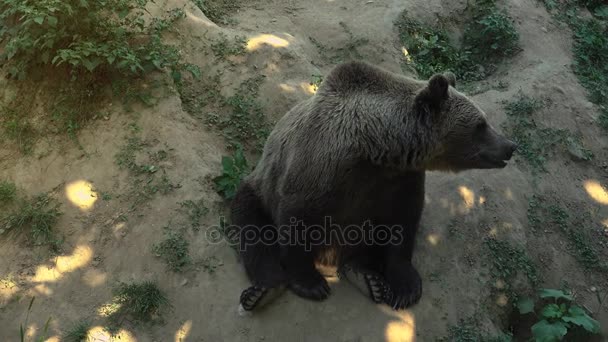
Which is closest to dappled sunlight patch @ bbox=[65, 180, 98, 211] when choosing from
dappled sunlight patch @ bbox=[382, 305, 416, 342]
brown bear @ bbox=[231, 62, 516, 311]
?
brown bear @ bbox=[231, 62, 516, 311]

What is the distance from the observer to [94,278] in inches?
186

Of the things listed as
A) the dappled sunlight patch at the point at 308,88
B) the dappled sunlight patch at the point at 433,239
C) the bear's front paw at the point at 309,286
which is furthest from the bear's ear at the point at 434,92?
the dappled sunlight patch at the point at 308,88

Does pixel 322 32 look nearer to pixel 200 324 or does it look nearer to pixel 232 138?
pixel 232 138

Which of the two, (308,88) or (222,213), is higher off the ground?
(308,88)

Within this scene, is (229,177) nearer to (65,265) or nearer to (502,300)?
(65,265)

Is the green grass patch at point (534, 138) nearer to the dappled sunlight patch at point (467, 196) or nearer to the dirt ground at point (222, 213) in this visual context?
the dirt ground at point (222, 213)

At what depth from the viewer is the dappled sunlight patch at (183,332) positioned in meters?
4.40

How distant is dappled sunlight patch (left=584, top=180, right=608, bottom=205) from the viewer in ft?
19.4

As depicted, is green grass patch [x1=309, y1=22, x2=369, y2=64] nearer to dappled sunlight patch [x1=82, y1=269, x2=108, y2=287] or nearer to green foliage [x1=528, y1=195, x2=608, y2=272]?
green foliage [x1=528, y1=195, x2=608, y2=272]

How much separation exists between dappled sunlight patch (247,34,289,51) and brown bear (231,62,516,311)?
1943 mm

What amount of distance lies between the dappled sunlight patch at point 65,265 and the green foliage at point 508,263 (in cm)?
365

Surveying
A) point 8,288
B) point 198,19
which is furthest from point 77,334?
point 198,19

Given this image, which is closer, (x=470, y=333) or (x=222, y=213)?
(x=470, y=333)

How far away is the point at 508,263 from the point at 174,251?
3056mm
